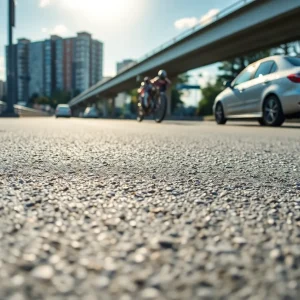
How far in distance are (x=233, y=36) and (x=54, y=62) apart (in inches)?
4135

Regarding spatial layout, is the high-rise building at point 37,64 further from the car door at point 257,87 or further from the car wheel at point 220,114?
the car door at point 257,87

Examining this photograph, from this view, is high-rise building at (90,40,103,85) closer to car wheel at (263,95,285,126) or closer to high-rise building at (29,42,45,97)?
high-rise building at (29,42,45,97)

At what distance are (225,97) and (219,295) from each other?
9.45 m

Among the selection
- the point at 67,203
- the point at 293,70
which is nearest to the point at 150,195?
the point at 67,203

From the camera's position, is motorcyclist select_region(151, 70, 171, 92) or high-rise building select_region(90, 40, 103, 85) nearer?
motorcyclist select_region(151, 70, 171, 92)

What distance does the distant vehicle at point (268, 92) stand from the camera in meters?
7.12

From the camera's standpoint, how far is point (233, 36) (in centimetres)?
2581

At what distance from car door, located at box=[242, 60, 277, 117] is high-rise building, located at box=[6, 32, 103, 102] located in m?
114

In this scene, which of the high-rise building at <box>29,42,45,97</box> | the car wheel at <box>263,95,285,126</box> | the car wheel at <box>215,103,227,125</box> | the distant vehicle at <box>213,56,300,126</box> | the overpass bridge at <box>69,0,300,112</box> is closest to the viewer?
the distant vehicle at <box>213,56,300,126</box>

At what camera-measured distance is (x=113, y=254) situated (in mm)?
647

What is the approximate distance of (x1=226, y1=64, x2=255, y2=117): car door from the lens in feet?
28.2

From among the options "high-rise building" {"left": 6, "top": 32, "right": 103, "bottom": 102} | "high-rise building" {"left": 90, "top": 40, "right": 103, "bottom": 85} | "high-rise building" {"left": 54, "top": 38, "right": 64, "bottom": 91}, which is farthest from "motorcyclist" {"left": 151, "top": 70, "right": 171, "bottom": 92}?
"high-rise building" {"left": 90, "top": 40, "right": 103, "bottom": 85}

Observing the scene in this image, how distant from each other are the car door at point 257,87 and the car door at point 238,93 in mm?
115

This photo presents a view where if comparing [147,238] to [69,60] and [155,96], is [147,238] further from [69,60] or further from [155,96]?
[69,60]
